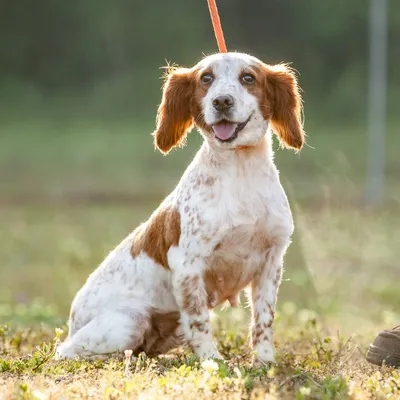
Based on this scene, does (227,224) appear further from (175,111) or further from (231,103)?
(175,111)

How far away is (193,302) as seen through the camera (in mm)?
5492

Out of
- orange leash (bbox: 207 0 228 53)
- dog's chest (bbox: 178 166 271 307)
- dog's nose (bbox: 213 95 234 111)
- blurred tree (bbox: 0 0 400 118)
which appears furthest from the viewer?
blurred tree (bbox: 0 0 400 118)

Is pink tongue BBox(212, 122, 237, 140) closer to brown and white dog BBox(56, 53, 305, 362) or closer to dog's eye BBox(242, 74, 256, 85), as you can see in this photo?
brown and white dog BBox(56, 53, 305, 362)

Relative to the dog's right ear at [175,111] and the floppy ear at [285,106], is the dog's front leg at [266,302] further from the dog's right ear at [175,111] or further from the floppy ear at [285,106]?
the dog's right ear at [175,111]

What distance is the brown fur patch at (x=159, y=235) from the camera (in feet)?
18.3

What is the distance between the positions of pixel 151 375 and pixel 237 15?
105 ft

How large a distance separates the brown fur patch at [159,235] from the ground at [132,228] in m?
0.58

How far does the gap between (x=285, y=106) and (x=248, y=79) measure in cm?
32

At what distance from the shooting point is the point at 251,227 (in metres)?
5.42

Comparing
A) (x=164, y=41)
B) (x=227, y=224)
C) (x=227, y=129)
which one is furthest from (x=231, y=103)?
(x=164, y=41)

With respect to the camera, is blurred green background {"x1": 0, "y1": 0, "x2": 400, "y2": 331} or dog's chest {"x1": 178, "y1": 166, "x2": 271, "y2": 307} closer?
dog's chest {"x1": 178, "y1": 166, "x2": 271, "y2": 307}

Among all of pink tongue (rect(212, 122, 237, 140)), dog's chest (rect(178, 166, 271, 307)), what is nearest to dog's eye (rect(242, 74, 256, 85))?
pink tongue (rect(212, 122, 237, 140))

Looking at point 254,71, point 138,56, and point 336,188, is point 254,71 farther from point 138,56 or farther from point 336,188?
point 138,56

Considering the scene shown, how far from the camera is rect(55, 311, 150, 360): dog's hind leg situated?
5.64 metres
